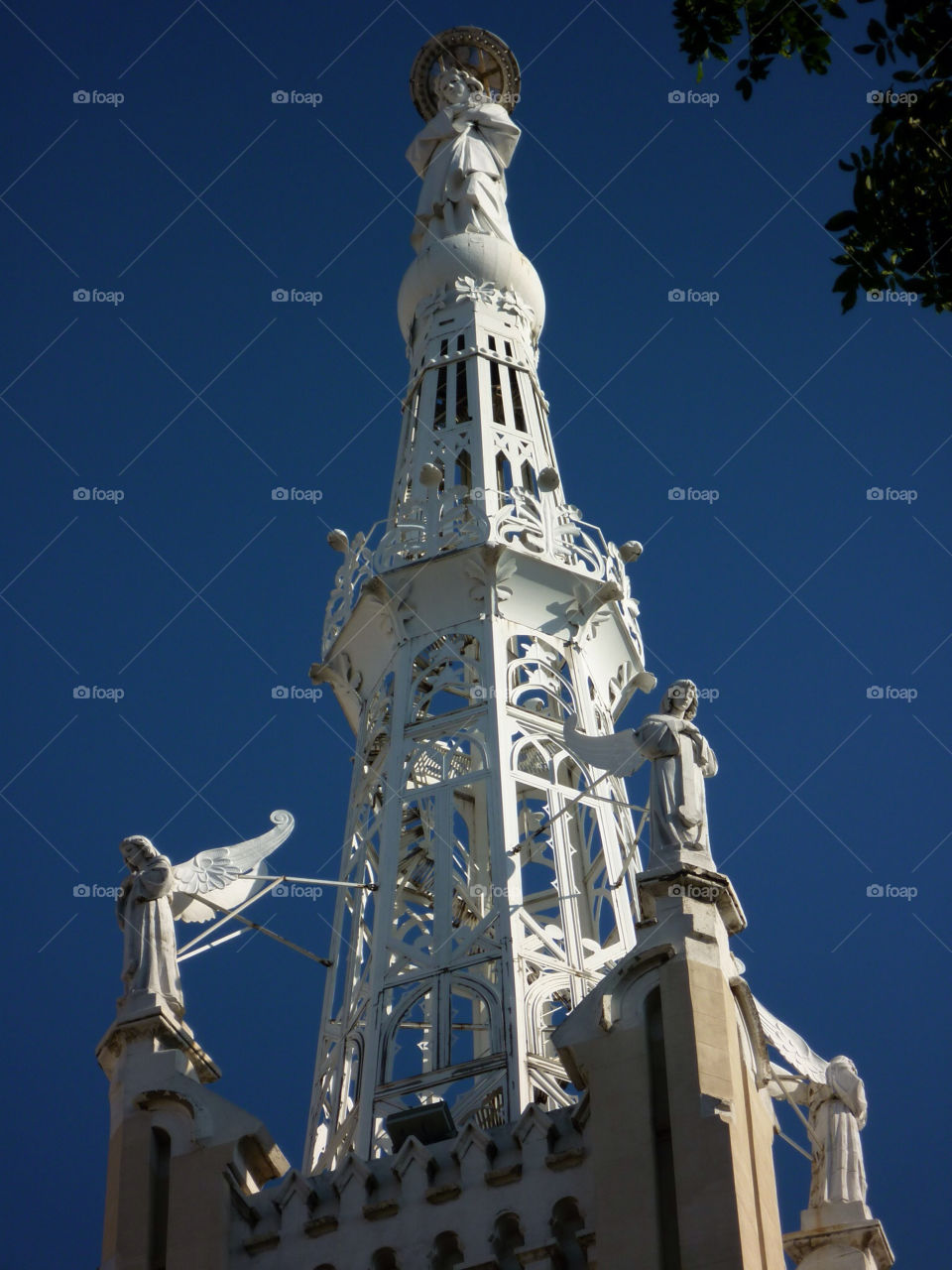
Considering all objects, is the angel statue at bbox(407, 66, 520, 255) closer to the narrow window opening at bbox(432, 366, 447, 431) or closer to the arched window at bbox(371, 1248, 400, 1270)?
the narrow window opening at bbox(432, 366, 447, 431)

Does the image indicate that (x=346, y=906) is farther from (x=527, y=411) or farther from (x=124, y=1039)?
(x=527, y=411)

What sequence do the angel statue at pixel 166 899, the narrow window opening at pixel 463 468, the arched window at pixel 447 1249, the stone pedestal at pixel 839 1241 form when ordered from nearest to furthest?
the arched window at pixel 447 1249 < the angel statue at pixel 166 899 < the stone pedestal at pixel 839 1241 < the narrow window opening at pixel 463 468

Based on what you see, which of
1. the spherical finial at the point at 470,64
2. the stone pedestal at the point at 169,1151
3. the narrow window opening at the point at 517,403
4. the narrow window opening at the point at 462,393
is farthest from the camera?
the spherical finial at the point at 470,64

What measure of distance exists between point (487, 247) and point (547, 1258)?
992 inches

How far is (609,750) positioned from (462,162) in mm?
19140

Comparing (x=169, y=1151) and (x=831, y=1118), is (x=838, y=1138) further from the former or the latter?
(x=169, y=1151)

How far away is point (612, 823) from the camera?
4134cm

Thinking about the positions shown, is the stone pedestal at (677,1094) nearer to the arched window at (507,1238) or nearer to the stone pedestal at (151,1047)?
the arched window at (507,1238)

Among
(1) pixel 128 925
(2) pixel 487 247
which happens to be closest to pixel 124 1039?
(1) pixel 128 925

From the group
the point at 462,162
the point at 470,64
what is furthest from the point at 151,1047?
the point at 470,64

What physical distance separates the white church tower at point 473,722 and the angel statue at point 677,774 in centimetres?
369

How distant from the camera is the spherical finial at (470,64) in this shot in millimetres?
58219

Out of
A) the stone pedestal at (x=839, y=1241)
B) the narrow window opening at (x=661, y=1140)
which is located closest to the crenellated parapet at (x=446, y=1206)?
the narrow window opening at (x=661, y=1140)

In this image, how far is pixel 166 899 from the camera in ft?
120
